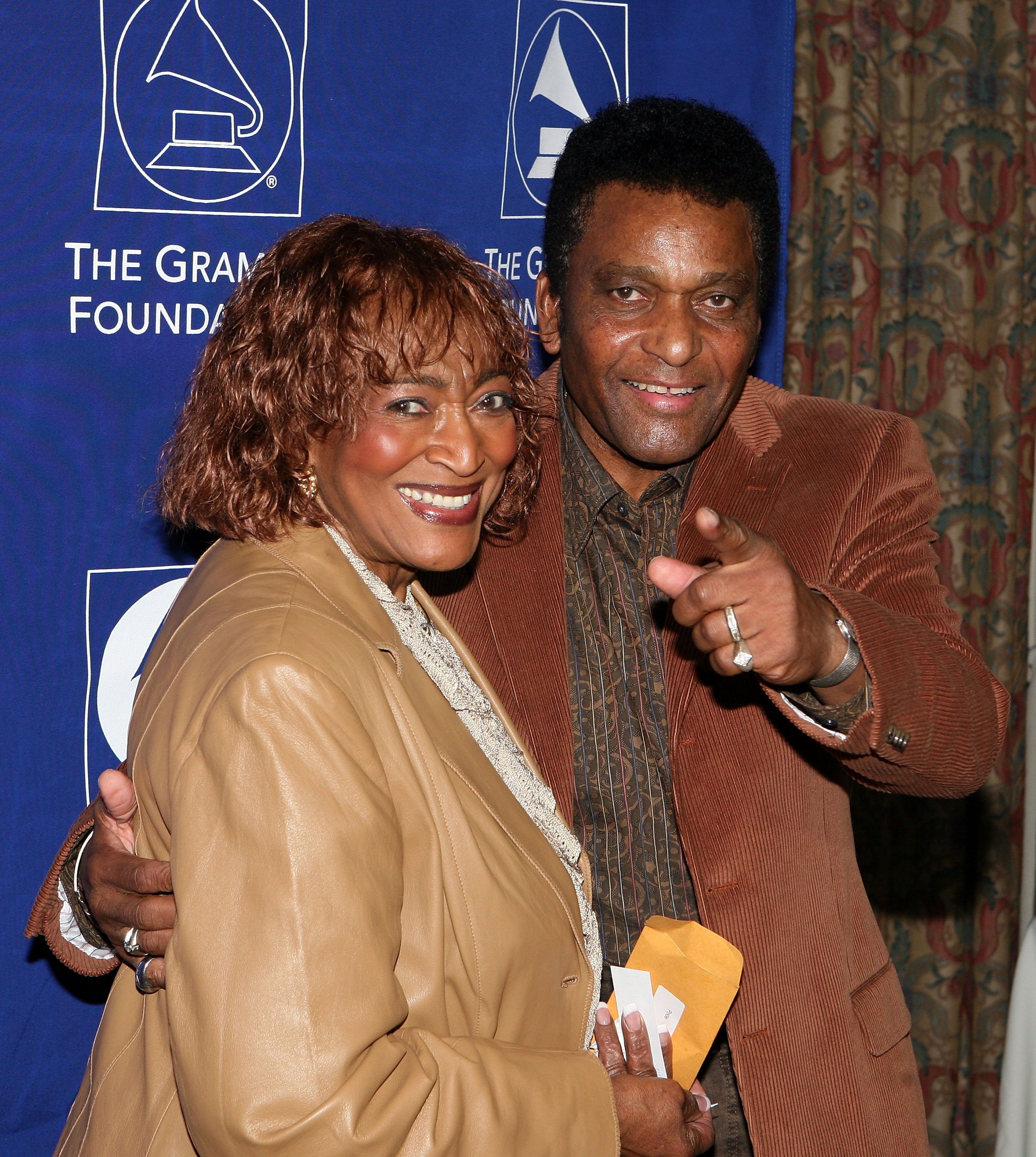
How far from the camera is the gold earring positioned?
1.65 m

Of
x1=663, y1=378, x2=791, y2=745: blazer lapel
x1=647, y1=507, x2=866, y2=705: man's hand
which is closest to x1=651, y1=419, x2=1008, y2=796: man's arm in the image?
x1=647, y1=507, x2=866, y2=705: man's hand

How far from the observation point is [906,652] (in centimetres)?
166

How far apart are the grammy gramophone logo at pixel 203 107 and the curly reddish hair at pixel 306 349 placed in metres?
0.59

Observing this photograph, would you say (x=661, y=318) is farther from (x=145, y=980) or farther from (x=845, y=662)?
(x=145, y=980)

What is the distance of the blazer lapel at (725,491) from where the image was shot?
6.36 feet

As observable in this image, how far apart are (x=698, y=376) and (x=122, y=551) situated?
44.8 inches

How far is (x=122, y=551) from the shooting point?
225 cm

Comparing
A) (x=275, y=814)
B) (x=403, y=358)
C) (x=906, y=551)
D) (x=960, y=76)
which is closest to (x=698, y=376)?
(x=906, y=551)

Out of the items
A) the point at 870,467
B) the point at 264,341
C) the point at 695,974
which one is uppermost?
the point at 264,341

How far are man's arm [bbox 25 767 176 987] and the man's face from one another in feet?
3.30

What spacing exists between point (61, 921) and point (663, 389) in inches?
52.7

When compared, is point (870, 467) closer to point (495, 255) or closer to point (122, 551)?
point (495, 255)

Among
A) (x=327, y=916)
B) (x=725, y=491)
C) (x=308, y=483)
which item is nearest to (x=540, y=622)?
(x=725, y=491)

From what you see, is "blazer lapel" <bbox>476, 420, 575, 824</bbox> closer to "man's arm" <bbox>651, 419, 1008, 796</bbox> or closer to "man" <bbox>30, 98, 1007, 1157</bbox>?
"man" <bbox>30, 98, 1007, 1157</bbox>
